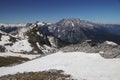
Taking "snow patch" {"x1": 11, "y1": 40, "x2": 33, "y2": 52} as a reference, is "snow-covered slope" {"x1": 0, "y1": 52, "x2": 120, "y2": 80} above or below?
above

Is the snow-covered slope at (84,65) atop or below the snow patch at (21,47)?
atop

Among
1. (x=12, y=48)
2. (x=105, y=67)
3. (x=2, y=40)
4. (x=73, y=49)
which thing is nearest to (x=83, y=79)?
(x=105, y=67)

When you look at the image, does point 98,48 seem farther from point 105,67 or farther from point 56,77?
point 56,77

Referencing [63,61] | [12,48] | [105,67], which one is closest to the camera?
[105,67]

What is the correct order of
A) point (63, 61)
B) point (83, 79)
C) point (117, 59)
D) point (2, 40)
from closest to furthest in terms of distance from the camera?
point (83, 79)
point (117, 59)
point (63, 61)
point (2, 40)

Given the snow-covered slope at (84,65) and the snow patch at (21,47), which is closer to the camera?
the snow-covered slope at (84,65)

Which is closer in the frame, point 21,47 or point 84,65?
point 84,65

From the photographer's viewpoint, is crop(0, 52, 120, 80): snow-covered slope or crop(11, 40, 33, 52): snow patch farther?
crop(11, 40, 33, 52): snow patch

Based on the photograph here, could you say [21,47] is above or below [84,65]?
below
